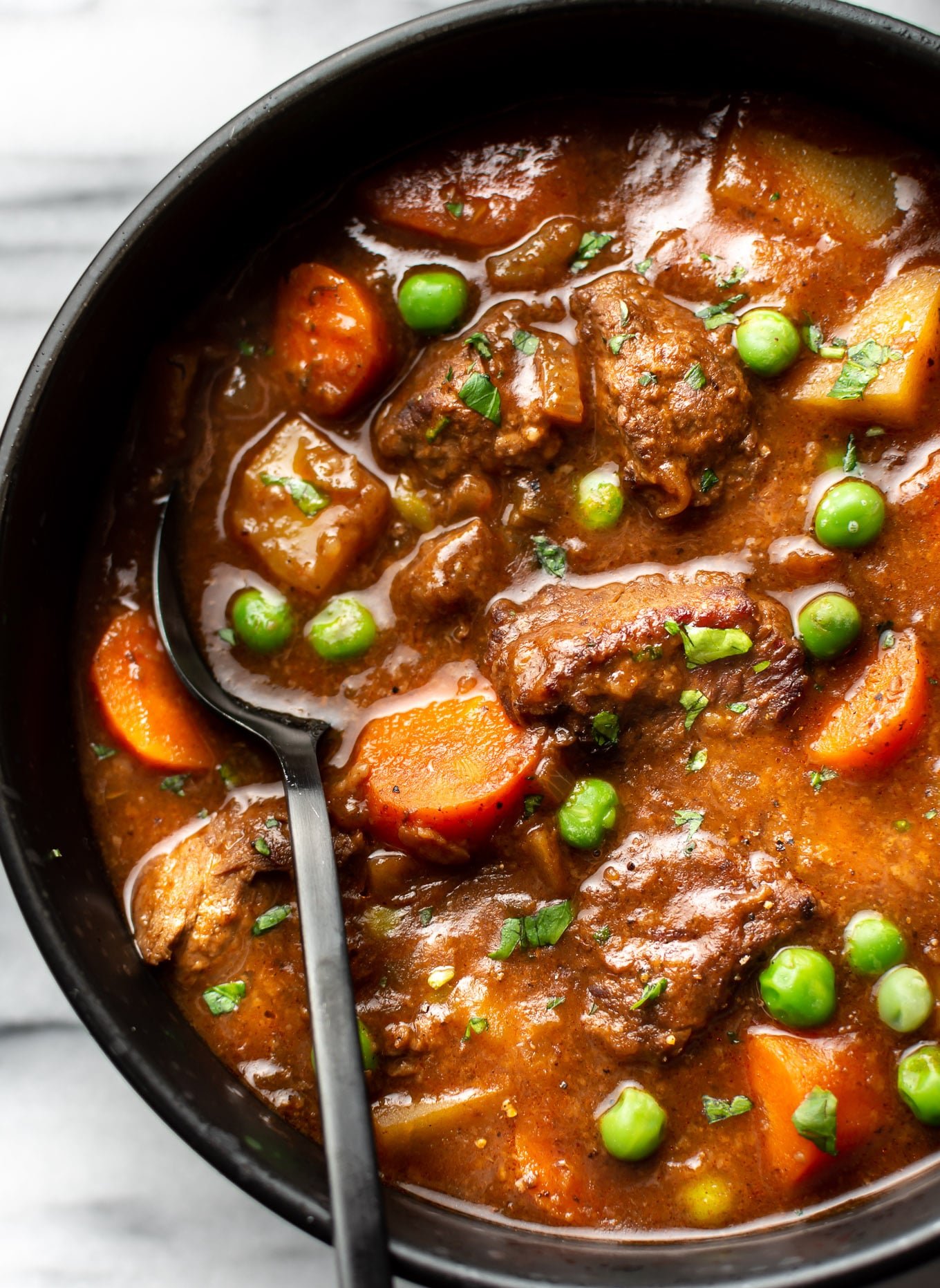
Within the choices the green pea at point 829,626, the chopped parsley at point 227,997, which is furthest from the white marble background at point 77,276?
the green pea at point 829,626

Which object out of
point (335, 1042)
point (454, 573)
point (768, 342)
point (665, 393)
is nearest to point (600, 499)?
point (665, 393)

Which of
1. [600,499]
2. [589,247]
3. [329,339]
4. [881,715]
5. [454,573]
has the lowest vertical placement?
[881,715]

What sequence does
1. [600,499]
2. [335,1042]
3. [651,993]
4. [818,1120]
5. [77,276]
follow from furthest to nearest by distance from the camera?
[77,276], [600,499], [651,993], [818,1120], [335,1042]

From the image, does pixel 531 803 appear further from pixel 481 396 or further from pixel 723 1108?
pixel 481 396

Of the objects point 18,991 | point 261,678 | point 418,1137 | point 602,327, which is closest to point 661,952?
point 418,1137

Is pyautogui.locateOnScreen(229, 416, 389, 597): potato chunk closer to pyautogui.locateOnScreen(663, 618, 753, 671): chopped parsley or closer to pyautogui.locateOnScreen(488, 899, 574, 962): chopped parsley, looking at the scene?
pyautogui.locateOnScreen(663, 618, 753, 671): chopped parsley

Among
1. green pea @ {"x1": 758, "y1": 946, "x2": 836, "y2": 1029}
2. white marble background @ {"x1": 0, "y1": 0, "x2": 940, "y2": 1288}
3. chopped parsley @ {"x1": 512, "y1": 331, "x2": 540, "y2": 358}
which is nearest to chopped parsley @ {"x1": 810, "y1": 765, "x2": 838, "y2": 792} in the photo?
green pea @ {"x1": 758, "y1": 946, "x2": 836, "y2": 1029}

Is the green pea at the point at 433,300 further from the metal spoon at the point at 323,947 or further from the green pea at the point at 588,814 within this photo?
the green pea at the point at 588,814
